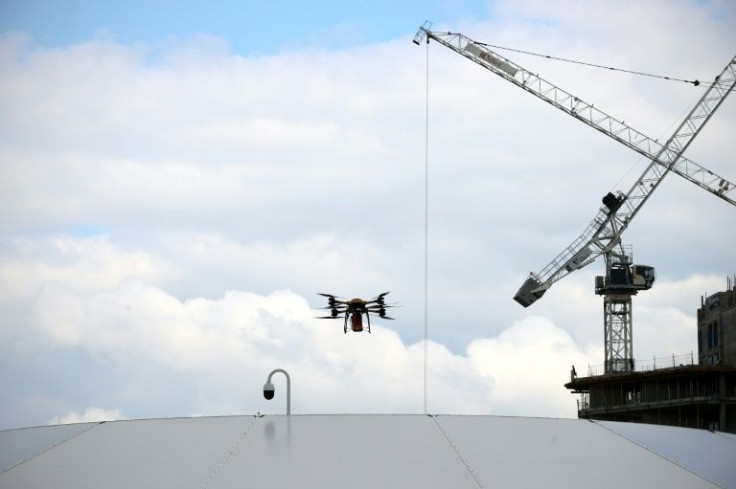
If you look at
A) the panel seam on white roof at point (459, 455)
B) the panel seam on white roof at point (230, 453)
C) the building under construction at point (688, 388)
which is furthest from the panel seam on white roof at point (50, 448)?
the building under construction at point (688, 388)

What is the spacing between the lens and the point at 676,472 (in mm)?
47125

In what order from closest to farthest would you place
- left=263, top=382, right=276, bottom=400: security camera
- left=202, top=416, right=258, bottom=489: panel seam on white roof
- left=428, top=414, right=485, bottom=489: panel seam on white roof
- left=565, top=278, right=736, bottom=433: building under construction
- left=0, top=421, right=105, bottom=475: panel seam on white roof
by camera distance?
1. left=428, top=414, right=485, bottom=489: panel seam on white roof
2. left=202, top=416, right=258, bottom=489: panel seam on white roof
3. left=0, top=421, right=105, bottom=475: panel seam on white roof
4. left=263, top=382, right=276, bottom=400: security camera
5. left=565, top=278, right=736, bottom=433: building under construction

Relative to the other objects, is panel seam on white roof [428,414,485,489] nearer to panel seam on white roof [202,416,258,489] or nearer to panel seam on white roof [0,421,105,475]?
panel seam on white roof [202,416,258,489]

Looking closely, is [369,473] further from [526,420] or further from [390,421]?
[526,420]

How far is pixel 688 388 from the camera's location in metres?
158

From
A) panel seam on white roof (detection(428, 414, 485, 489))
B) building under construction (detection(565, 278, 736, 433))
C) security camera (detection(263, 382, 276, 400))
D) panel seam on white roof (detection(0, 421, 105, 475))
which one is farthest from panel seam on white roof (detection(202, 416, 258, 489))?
building under construction (detection(565, 278, 736, 433))

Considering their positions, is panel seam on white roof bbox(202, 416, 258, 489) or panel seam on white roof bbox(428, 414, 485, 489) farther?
panel seam on white roof bbox(202, 416, 258, 489)

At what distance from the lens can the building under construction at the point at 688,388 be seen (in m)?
155

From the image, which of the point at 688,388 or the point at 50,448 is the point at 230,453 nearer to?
the point at 50,448

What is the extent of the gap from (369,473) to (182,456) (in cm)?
777

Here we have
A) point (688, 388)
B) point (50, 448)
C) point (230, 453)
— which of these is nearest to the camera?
point (230, 453)

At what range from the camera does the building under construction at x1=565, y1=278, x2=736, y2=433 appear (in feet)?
509

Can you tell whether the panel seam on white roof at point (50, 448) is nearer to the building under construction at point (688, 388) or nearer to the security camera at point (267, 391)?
the security camera at point (267, 391)

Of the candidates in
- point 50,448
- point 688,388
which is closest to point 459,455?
point 50,448
